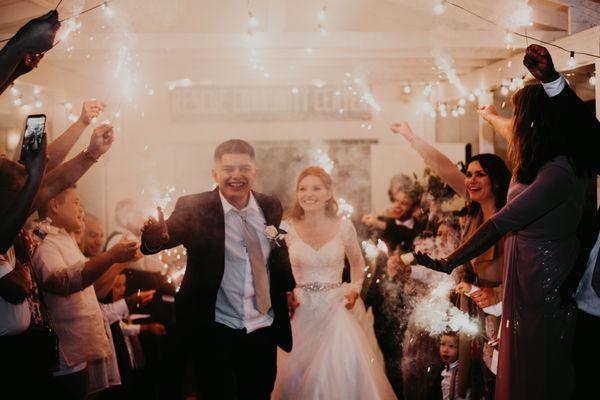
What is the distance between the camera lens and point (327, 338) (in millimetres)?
4938

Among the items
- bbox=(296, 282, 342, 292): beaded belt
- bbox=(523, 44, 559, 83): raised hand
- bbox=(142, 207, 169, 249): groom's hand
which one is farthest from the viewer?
bbox=(296, 282, 342, 292): beaded belt

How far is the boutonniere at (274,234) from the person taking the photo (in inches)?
166

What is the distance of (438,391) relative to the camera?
4852mm

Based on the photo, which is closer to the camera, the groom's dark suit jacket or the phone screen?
the phone screen

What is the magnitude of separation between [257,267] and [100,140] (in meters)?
1.31

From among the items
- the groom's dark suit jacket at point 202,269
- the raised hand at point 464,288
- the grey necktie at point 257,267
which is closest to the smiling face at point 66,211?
the groom's dark suit jacket at point 202,269

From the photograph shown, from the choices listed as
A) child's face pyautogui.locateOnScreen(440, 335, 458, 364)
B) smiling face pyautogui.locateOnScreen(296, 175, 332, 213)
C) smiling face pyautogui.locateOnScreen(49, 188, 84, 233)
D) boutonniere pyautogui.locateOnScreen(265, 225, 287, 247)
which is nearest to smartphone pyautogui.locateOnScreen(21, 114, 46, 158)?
smiling face pyautogui.locateOnScreen(49, 188, 84, 233)

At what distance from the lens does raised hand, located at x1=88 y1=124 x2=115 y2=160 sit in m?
3.84

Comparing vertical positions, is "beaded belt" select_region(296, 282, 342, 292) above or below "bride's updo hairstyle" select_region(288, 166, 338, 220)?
below

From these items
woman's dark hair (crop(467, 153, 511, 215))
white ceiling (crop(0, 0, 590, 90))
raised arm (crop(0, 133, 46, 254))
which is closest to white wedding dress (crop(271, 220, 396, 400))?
woman's dark hair (crop(467, 153, 511, 215))

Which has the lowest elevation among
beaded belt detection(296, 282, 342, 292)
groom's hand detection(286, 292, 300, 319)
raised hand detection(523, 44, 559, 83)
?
groom's hand detection(286, 292, 300, 319)

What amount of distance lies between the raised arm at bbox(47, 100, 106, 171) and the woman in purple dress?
2.37m

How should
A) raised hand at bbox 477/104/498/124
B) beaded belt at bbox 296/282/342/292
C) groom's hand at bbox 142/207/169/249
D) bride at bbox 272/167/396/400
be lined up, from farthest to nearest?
beaded belt at bbox 296/282/342/292 < bride at bbox 272/167/396/400 < raised hand at bbox 477/104/498/124 < groom's hand at bbox 142/207/169/249

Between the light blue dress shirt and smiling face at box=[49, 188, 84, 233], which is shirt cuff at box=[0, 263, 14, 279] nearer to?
smiling face at box=[49, 188, 84, 233]
